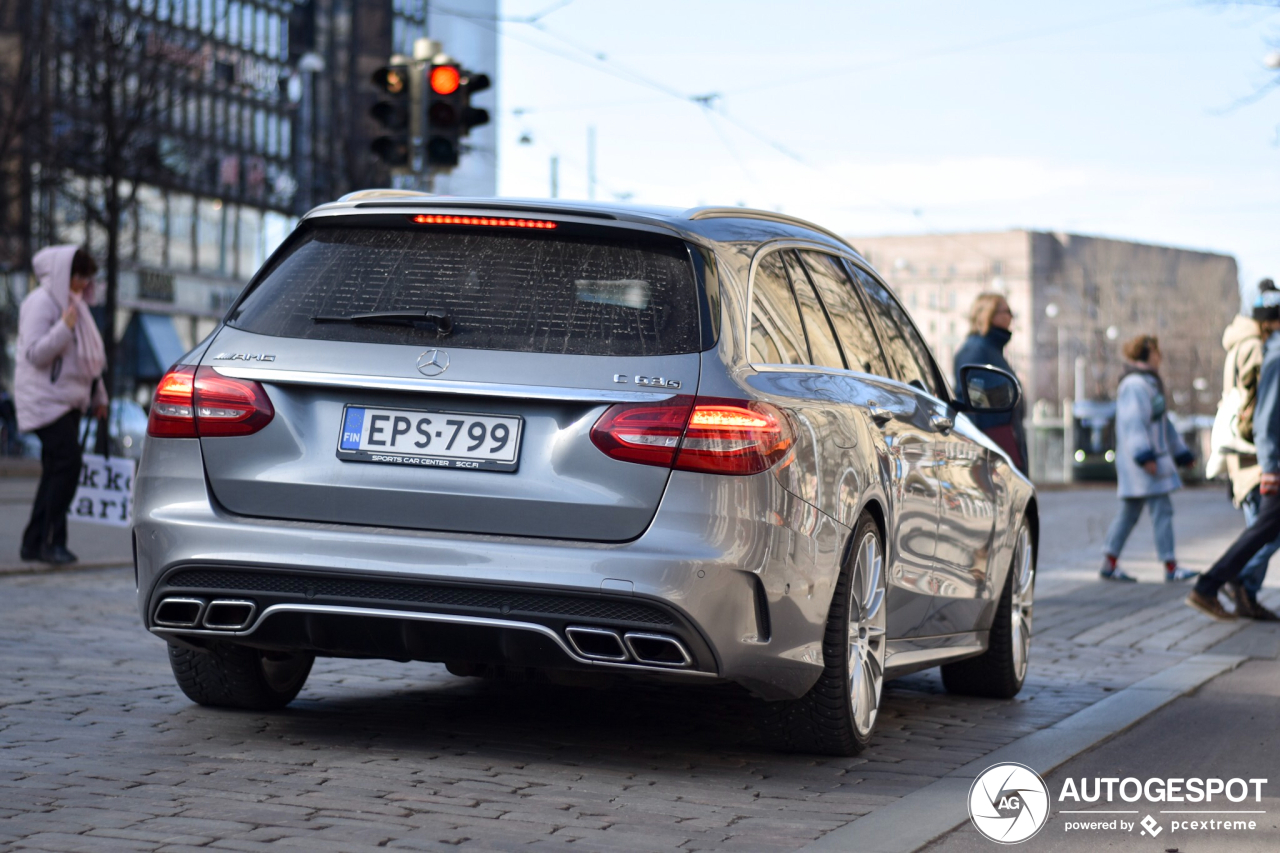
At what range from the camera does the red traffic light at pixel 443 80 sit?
13609mm

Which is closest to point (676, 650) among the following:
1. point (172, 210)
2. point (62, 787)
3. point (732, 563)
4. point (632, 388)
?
point (732, 563)

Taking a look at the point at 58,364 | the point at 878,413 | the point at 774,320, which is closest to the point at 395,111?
the point at 58,364

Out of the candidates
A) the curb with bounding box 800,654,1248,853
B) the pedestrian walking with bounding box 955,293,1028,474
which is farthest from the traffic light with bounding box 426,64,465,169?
the curb with bounding box 800,654,1248,853

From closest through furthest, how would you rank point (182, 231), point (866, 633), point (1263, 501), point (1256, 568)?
point (866, 633), point (1263, 501), point (1256, 568), point (182, 231)

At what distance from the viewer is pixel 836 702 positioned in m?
5.70

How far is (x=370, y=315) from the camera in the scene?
5422 mm

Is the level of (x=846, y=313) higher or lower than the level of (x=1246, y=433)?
higher

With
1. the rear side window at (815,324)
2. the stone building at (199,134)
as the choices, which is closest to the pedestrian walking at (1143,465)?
the rear side window at (815,324)

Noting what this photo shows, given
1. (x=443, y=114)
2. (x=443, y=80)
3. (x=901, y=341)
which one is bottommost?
(x=901, y=341)

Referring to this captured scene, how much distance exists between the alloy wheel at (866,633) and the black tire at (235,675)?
1779 mm

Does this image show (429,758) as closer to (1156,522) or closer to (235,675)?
(235,675)

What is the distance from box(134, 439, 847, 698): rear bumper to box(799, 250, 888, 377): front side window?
117 cm

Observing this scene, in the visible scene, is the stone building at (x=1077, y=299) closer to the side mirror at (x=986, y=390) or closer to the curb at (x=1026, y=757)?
the curb at (x=1026, y=757)

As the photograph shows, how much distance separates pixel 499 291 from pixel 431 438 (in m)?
0.51
